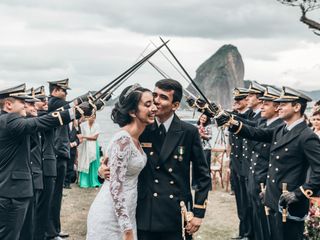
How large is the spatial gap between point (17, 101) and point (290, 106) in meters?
3.53

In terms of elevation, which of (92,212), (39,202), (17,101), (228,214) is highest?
(17,101)

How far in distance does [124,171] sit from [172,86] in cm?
114

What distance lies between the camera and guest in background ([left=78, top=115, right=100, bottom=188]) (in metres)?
14.8

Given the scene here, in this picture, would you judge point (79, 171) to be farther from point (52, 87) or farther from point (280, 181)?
point (280, 181)

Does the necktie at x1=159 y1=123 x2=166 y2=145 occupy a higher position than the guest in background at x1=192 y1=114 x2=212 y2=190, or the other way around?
the necktie at x1=159 y1=123 x2=166 y2=145

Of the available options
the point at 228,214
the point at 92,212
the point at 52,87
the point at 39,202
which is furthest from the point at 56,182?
the point at 92,212

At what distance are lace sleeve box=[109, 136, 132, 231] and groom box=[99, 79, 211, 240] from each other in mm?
586

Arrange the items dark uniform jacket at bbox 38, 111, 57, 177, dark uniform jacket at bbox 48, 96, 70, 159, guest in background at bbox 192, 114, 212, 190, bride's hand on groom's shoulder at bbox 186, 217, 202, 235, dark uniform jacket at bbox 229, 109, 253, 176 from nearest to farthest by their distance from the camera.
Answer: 1. bride's hand on groom's shoulder at bbox 186, 217, 202, 235
2. dark uniform jacket at bbox 38, 111, 57, 177
3. dark uniform jacket at bbox 48, 96, 70, 159
4. dark uniform jacket at bbox 229, 109, 253, 176
5. guest in background at bbox 192, 114, 212, 190

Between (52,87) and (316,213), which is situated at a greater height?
(52,87)

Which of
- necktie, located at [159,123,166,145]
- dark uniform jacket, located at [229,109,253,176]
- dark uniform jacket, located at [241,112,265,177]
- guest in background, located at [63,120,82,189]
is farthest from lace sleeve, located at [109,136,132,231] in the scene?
guest in background, located at [63,120,82,189]

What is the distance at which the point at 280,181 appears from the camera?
5.98m

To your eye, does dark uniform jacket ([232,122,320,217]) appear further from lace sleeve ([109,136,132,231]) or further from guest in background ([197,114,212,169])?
guest in background ([197,114,212,169])

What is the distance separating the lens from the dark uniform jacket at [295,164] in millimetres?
5602

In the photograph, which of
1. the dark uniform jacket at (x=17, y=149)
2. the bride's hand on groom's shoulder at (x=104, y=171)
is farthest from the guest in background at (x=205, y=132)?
the bride's hand on groom's shoulder at (x=104, y=171)
